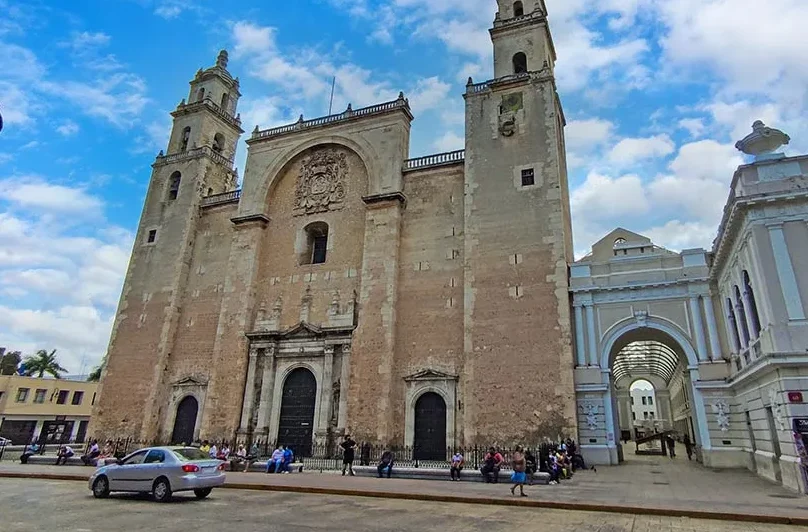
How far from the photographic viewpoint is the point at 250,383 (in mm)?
22766

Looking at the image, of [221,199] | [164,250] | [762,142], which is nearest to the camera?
[762,142]

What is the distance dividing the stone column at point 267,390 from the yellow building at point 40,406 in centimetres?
1904

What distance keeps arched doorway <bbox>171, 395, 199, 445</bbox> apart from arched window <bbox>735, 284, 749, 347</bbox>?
23.2m

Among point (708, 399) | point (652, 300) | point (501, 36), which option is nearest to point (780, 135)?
point (652, 300)

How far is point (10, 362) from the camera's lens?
4866cm

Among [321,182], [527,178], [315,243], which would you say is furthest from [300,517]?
[321,182]

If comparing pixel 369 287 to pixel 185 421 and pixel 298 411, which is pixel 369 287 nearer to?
pixel 298 411

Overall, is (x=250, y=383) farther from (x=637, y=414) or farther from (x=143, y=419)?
(x=637, y=414)

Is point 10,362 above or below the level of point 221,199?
below

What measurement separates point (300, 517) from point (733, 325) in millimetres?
15756

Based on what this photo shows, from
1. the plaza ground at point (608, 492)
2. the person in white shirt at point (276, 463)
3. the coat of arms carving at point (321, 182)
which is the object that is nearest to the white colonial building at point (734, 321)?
the plaza ground at point (608, 492)

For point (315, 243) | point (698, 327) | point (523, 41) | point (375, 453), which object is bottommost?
point (375, 453)

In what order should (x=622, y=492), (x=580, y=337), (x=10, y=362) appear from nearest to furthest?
(x=622, y=492) → (x=580, y=337) → (x=10, y=362)

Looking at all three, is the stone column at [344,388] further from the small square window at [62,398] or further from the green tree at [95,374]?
the green tree at [95,374]
